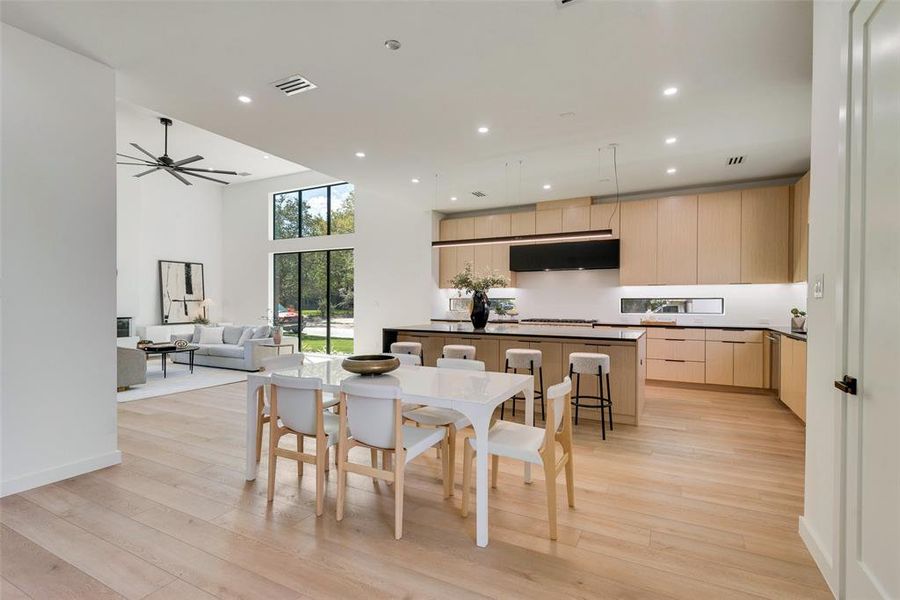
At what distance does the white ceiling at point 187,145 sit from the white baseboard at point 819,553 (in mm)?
7501

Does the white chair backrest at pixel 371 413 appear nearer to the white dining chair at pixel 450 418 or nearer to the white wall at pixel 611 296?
the white dining chair at pixel 450 418

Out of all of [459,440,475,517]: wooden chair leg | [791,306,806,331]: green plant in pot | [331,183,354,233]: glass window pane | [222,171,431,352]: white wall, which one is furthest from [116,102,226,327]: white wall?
[791,306,806,331]: green plant in pot

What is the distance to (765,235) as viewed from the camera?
5801mm

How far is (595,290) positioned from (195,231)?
360 inches

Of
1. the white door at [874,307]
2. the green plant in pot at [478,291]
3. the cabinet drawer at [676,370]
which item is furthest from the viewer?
the cabinet drawer at [676,370]

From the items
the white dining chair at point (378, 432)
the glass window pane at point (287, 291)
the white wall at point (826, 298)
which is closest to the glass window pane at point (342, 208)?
the glass window pane at point (287, 291)

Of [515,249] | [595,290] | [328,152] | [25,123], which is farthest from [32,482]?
[595,290]

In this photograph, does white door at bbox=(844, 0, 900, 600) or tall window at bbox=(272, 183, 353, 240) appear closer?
white door at bbox=(844, 0, 900, 600)

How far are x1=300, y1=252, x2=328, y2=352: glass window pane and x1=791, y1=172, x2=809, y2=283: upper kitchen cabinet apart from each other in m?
8.30

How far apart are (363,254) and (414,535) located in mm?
7089

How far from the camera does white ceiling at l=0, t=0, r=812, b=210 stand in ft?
8.49

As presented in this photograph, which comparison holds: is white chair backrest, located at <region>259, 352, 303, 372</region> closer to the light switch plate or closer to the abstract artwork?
the light switch plate

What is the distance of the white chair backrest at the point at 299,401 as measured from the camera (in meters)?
2.54

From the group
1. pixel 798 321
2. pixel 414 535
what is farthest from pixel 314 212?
pixel 798 321
